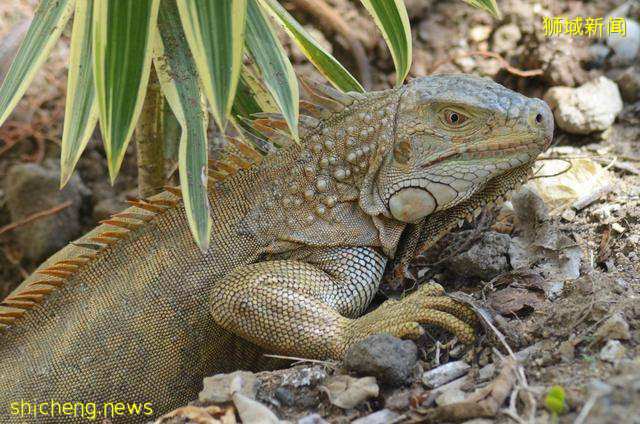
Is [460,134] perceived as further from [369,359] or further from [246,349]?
[246,349]

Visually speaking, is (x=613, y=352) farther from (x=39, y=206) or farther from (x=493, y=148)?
(x=39, y=206)

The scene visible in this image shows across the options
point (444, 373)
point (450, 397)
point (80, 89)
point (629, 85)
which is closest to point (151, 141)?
point (80, 89)

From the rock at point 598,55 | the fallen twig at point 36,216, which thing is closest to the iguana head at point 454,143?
the rock at point 598,55

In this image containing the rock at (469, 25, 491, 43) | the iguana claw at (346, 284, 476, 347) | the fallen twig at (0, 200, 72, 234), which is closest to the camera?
the iguana claw at (346, 284, 476, 347)

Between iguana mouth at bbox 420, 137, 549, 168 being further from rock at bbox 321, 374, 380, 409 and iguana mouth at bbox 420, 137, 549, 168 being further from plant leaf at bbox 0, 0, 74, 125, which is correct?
plant leaf at bbox 0, 0, 74, 125

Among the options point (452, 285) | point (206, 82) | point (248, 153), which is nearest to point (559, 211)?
point (452, 285)

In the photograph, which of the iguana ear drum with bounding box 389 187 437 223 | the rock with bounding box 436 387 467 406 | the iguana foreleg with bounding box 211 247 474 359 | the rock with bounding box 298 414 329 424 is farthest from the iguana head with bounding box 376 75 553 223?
the rock with bounding box 298 414 329 424
